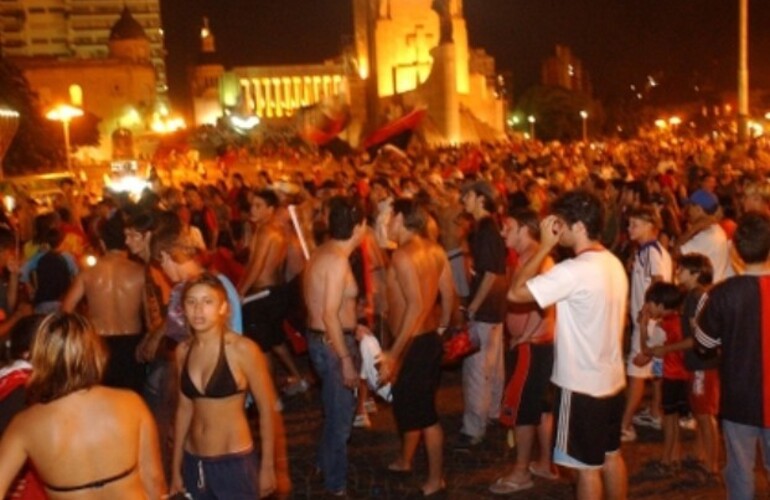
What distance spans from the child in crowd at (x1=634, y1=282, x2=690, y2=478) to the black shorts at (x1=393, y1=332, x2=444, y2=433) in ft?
4.83

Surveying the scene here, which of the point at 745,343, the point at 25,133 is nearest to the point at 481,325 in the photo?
the point at 745,343

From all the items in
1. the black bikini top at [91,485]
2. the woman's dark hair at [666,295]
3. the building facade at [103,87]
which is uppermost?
the building facade at [103,87]

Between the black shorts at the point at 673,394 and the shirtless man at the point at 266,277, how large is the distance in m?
3.32

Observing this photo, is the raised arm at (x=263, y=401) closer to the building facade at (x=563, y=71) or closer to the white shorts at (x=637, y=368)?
the white shorts at (x=637, y=368)

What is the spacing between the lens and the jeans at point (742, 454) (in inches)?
198

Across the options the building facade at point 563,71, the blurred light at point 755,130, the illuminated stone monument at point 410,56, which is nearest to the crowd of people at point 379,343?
the blurred light at point 755,130

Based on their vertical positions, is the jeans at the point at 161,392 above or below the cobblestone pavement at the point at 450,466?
above

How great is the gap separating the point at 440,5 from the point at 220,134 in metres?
19.0

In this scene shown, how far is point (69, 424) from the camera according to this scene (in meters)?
3.54

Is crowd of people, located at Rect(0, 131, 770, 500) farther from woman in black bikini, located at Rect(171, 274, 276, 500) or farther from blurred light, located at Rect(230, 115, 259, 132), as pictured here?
blurred light, located at Rect(230, 115, 259, 132)

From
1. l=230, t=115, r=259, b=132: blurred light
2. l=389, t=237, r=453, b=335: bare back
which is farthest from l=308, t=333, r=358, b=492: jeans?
l=230, t=115, r=259, b=132: blurred light

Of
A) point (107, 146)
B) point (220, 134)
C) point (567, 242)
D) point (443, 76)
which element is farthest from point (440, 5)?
point (567, 242)

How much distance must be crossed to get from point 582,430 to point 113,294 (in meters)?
3.12

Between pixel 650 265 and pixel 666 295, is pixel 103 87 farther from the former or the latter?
pixel 666 295
